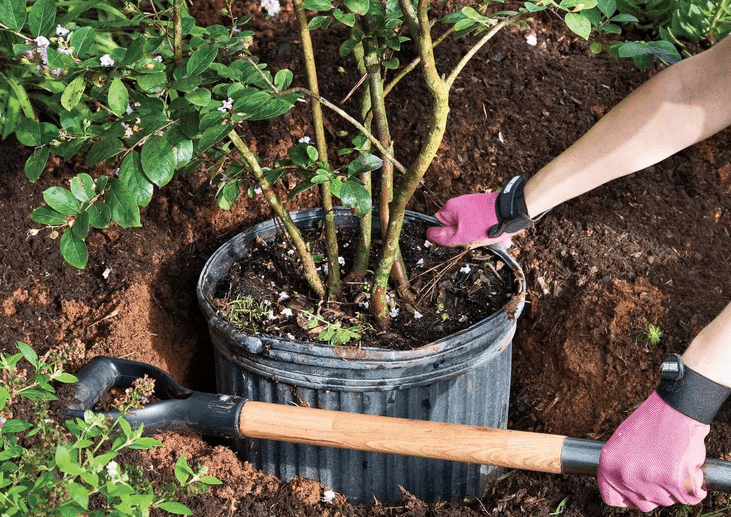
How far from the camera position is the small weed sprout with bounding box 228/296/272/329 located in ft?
6.30

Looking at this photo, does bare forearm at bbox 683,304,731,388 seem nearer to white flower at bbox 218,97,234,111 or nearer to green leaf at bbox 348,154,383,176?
green leaf at bbox 348,154,383,176

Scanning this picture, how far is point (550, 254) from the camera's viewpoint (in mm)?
2307

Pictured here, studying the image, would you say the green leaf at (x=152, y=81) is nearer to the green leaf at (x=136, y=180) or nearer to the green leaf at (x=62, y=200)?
the green leaf at (x=136, y=180)

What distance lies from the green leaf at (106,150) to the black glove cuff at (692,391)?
43.3 inches

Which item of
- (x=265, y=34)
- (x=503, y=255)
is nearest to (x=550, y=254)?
(x=503, y=255)

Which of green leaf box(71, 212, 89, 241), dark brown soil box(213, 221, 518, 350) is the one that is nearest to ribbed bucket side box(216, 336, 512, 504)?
dark brown soil box(213, 221, 518, 350)

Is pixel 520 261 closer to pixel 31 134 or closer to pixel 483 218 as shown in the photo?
pixel 483 218

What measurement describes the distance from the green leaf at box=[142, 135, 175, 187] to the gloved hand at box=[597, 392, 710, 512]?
959 mm

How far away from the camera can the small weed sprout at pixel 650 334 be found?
2.03m

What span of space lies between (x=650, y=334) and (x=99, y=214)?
132 cm

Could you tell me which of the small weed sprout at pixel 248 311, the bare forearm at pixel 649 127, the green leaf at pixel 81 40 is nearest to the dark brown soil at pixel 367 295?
the small weed sprout at pixel 248 311

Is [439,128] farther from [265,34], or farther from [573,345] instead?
[265,34]

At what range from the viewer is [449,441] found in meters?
1.58

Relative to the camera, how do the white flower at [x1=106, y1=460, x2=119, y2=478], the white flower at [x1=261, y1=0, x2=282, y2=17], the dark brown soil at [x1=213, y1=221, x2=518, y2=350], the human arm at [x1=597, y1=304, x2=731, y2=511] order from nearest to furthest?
the white flower at [x1=106, y1=460, x2=119, y2=478] < the human arm at [x1=597, y1=304, x2=731, y2=511] < the dark brown soil at [x1=213, y1=221, x2=518, y2=350] < the white flower at [x1=261, y1=0, x2=282, y2=17]
